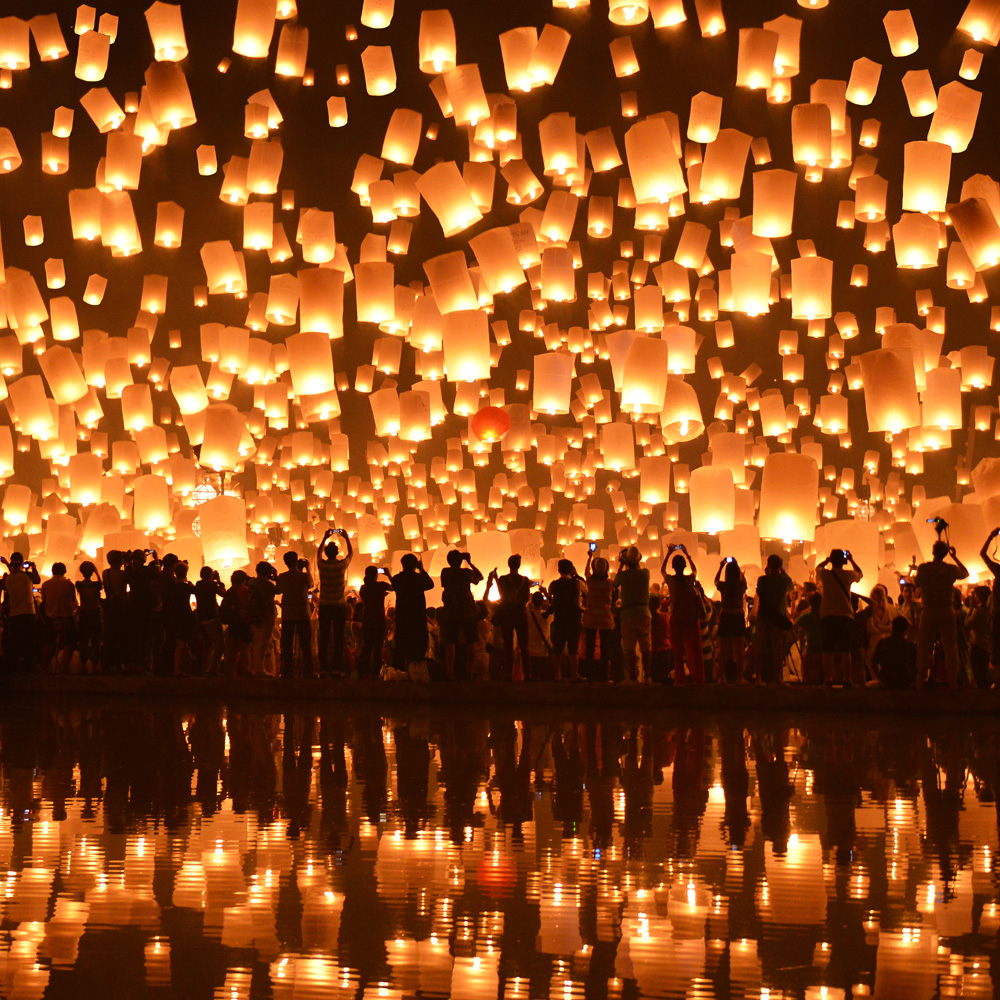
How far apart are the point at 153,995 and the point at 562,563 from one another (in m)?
6.69

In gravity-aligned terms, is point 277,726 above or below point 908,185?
below

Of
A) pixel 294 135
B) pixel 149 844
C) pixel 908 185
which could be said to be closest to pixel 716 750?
pixel 149 844

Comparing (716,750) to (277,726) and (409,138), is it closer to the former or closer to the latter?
(277,726)

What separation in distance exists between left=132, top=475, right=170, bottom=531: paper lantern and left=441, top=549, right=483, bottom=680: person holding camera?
21.3ft

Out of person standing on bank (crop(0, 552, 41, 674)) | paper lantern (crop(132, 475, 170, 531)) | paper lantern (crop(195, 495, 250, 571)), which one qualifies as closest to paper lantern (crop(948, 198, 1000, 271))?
paper lantern (crop(195, 495, 250, 571))

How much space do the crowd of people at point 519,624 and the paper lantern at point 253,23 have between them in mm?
4563

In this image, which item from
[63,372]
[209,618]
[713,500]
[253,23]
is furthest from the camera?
[63,372]

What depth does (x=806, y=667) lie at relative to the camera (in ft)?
31.3

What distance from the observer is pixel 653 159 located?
35.4 ft

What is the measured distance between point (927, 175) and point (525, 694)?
18.7ft

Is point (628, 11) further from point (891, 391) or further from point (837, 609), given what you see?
point (837, 609)

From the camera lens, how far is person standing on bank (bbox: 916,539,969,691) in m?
8.18

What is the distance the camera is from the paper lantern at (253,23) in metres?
11.4

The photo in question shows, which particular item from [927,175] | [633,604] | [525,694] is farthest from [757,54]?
[525,694]
